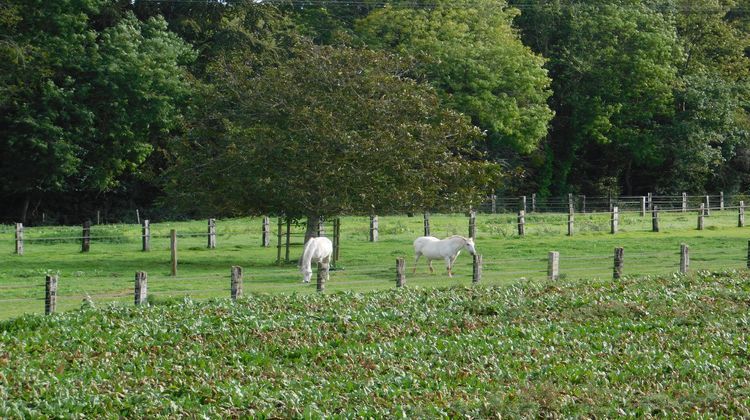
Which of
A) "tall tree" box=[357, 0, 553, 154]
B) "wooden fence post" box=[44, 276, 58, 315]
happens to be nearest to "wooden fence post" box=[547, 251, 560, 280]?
"wooden fence post" box=[44, 276, 58, 315]

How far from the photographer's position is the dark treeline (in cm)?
3478

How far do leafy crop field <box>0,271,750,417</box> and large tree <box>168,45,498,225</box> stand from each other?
36.9ft

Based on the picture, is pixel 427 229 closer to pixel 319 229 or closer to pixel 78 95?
pixel 319 229

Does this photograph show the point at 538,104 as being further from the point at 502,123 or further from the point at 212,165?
the point at 212,165

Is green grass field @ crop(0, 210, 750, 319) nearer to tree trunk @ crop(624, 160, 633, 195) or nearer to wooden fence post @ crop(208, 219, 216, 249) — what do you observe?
wooden fence post @ crop(208, 219, 216, 249)

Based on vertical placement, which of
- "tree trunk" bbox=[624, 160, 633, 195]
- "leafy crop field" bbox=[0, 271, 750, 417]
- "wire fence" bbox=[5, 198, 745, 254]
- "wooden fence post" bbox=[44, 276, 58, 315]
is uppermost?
"tree trunk" bbox=[624, 160, 633, 195]

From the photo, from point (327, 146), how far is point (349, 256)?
4554mm

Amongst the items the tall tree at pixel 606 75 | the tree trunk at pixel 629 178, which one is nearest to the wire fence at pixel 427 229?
the tall tree at pixel 606 75

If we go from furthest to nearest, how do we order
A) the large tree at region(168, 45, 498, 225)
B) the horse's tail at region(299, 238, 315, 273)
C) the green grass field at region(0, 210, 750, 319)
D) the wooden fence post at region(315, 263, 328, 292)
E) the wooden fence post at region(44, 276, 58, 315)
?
1. the large tree at region(168, 45, 498, 225)
2. the horse's tail at region(299, 238, 315, 273)
3. the green grass field at region(0, 210, 750, 319)
4. the wooden fence post at region(315, 263, 328, 292)
5. the wooden fence post at region(44, 276, 58, 315)

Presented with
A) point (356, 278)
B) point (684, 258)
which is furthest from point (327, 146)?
point (684, 258)

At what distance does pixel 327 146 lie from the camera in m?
34.2

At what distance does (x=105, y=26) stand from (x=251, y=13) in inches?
272

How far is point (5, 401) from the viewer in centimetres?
1355

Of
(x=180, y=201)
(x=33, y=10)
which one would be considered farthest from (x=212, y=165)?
(x=33, y=10)
